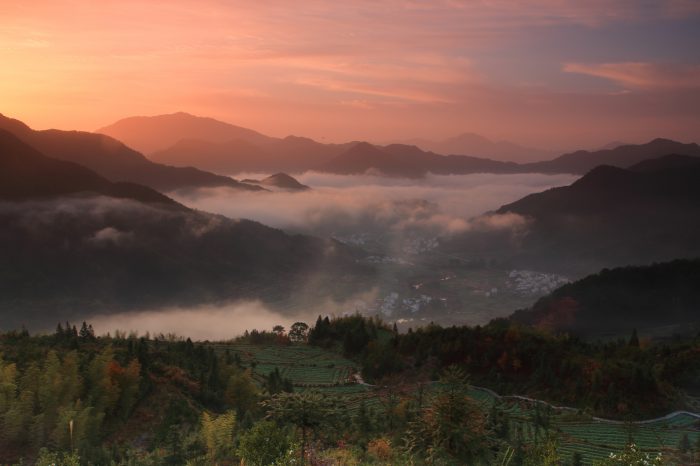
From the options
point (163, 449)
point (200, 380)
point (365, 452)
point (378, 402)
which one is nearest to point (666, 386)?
point (378, 402)

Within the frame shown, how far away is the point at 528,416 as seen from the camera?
358 feet

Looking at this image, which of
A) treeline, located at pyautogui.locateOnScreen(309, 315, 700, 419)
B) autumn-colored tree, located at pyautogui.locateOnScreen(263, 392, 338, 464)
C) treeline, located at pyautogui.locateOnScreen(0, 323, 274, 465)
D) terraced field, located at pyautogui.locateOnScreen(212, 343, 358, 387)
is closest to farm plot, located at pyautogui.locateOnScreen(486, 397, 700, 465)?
treeline, located at pyautogui.locateOnScreen(309, 315, 700, 419)

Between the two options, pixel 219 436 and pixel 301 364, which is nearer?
pixel 219 436

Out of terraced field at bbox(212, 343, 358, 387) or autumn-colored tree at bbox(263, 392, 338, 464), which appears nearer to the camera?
autumn-colored tree at bbox(263, 392, 338, 464)

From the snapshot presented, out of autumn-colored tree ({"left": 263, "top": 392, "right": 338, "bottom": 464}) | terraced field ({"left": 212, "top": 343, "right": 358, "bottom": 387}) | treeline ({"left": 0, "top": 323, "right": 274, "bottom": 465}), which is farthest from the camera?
terraced field ({"left": 212, "top": 343, "right": 358, "bottom": 387})

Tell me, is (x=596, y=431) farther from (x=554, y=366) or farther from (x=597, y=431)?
(x=554, y=366)

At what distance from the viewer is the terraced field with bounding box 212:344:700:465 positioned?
87062 millimetres

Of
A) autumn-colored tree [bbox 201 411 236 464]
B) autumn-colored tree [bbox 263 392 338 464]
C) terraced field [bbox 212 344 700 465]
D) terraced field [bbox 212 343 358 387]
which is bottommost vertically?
terraced field [bbox 212 343 358 387]

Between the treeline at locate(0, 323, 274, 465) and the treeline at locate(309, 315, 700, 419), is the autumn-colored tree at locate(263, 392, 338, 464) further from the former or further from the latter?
the treeline at locate(309, 315, 700, 419)

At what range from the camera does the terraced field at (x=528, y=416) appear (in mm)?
87062

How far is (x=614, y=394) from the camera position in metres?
111

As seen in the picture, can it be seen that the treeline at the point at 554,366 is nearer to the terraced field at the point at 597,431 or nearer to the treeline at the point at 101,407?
the terraced field at the point at 597,431

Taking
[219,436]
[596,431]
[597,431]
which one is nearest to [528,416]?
[596,431]

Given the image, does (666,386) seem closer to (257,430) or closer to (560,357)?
(560,357)
